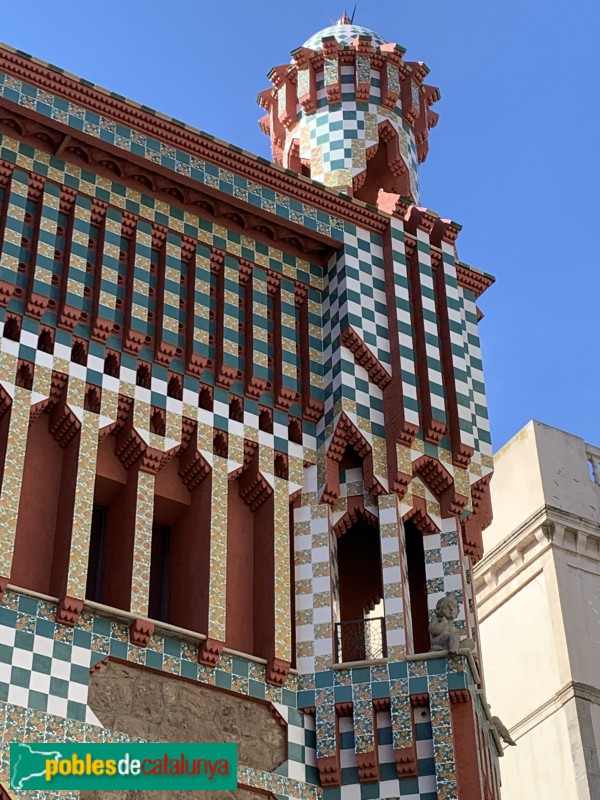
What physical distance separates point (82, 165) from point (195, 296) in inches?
61.7

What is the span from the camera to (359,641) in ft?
44.0

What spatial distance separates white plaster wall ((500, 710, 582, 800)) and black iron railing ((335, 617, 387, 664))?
432cm

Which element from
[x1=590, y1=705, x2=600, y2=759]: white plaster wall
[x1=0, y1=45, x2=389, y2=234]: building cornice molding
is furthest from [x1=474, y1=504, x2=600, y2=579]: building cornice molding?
[x1=0, y1=45, x2=389, y2=234]: building cornice molding

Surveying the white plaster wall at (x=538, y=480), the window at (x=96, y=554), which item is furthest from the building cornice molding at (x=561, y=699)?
the window at (x=96, y=554)

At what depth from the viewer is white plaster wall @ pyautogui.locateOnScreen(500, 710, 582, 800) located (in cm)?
1688

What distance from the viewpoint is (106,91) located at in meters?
14.3

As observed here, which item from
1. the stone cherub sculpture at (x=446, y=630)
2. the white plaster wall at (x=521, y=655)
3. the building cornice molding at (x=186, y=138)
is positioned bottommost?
the stone cherub sculpture at (x=446, y=630)

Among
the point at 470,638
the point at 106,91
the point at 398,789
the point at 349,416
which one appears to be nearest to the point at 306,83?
the point at 106,91

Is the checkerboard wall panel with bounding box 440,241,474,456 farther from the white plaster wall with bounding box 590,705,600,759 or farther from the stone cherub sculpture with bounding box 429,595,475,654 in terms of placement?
the white plaster wall with bounding box 590,705,600,759

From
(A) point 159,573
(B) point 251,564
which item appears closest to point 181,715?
(A) point 159,573

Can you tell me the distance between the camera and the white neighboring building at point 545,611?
17.1m

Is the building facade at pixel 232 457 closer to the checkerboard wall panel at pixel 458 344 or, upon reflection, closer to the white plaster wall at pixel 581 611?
the checkerboard wall panel at pixel 458 344

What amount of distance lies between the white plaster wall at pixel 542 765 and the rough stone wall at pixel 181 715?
5398mm

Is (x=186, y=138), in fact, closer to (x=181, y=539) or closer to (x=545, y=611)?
(x=181, y=539)
